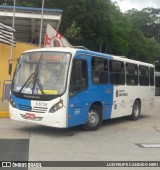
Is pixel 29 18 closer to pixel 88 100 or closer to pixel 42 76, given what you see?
pixel 88 100

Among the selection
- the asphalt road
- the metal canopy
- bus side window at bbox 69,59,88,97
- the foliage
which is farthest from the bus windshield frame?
the foliage

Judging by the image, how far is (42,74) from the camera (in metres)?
11.6

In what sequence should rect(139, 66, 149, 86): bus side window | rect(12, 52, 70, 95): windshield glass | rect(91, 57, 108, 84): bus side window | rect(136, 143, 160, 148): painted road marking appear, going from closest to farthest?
rect(136, 143, 160, 148): painted road marking < rect(12, 52, 70, 95): windshield glass < rect(91, 57, 108, 84): bus side window < rect(139, 66, 149, 86): bus side window

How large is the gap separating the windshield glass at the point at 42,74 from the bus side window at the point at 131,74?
454 cm

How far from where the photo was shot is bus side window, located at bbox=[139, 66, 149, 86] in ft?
55.3

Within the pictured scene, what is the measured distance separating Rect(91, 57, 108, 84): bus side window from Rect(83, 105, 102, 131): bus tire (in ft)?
2.91

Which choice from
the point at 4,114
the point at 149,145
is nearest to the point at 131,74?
the point at 4,114

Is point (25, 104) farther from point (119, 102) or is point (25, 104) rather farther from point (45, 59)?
point (119, 102)

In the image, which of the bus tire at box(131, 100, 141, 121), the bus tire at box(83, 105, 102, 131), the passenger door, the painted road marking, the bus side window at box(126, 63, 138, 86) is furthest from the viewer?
the bus tire at box(131, 100, 141, 121)

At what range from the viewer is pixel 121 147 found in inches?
396

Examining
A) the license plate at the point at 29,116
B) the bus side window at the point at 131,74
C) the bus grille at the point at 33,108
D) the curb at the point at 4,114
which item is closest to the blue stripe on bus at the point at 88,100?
the bus grille at the point at 33,108

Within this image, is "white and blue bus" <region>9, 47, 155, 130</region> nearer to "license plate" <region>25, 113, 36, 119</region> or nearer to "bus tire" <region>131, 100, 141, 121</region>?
"license plate" <region>25, 113, 36, 119</region>

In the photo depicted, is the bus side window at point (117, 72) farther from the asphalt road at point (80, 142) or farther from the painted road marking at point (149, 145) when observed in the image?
the painted road marking at point (149, 145)

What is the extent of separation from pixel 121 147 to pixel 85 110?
7.75ft
